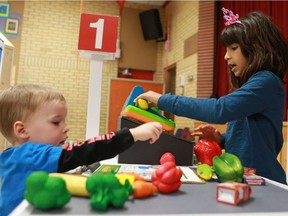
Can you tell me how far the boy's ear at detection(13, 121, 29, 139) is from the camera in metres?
0.90

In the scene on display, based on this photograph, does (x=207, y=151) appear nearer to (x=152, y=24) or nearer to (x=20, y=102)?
(x=20, y=102)

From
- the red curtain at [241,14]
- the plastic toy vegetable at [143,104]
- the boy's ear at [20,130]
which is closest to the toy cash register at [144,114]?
the plastic toy vegetable at [143,104]

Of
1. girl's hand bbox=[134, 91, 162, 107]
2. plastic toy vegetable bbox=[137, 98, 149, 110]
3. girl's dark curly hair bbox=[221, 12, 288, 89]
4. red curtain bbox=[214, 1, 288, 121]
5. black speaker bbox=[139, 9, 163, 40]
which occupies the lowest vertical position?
plastic toy vegetable bbox=[137, 98, 149, 110]

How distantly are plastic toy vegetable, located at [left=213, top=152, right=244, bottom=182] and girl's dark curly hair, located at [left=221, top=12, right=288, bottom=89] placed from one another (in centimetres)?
52

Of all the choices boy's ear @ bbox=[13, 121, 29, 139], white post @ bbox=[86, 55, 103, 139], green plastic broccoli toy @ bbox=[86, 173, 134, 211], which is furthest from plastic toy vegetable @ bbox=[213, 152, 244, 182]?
white post @ bbox=[86, 55, 103, 139]

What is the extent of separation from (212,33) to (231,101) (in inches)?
149

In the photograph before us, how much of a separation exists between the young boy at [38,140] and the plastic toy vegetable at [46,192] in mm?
218

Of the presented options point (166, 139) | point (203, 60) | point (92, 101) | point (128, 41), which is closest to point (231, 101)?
point (166, 139)

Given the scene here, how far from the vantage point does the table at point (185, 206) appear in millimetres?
544

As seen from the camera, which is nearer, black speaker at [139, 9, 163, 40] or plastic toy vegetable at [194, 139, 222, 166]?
plastic toy vegetable at [194, 139, 222, 166]

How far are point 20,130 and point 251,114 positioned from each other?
836 mm

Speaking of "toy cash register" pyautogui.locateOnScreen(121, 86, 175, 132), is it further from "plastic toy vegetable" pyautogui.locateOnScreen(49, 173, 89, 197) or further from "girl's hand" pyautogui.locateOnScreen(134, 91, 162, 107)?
"plastic toy vegetable" pyautogui.locateOnScreen(49, 173, 89, 197)

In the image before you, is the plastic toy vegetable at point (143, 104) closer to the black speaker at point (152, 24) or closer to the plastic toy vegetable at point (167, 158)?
the plastic toy vegetable at point (167, 158)

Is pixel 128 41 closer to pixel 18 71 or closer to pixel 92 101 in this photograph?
pixel 18 71
